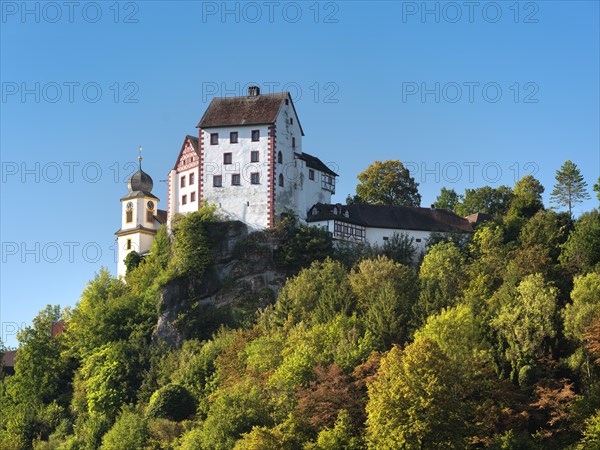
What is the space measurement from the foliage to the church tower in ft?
82.2

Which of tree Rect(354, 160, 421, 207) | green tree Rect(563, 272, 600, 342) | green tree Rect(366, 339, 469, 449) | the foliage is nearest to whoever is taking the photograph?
green tree Rect(366, 339, 469, 449)

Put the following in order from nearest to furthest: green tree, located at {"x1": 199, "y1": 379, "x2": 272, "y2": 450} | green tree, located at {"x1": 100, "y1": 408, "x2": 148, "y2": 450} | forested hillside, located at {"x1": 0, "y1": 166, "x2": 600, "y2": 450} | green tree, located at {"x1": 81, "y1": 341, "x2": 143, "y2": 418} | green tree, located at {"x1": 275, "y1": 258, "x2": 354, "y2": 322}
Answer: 1. forested hillside, located at {"x1": 0, "y1": 166, "x2": 600, "y2": 450}
2. green tree, located at {"x1": 199, "y1": 379, "x2": 272, "y2": 450}
3. green tree, located at {"x1": 100, "y1": 408, "x2": 148, "y2": 450}
4. green tree, located at {"x1": 275, "y1": 258, "x2": 354, "y2": 322}
5. green tree, located at {"x1": 81, "y1": 341, "x2": 143, "y2": 418}

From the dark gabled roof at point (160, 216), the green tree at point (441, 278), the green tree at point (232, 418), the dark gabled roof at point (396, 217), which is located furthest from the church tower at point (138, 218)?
the green tree at point (232, 418)

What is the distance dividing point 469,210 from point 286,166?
22.1m

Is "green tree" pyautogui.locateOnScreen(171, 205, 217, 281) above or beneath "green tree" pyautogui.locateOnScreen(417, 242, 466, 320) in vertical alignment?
above

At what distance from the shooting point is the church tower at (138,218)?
10975 centimetres

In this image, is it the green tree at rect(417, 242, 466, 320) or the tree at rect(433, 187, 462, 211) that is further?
the tree at rect(433, 187, 462, 211)

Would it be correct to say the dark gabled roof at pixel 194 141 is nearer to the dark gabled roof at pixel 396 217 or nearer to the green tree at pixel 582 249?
the dark gabled roof at pixel 396 217

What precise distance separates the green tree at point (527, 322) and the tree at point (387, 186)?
1374 inches

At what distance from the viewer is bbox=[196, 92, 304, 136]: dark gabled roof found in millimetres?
100500

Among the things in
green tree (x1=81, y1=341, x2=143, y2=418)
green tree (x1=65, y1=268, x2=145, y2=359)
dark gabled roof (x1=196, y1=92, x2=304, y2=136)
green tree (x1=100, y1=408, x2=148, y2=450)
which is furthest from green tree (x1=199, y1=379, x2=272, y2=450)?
dark gabled roof (x1=196, y1=92, x2=304, y2=136)

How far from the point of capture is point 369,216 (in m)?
101

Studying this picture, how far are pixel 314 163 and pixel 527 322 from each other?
30092mm

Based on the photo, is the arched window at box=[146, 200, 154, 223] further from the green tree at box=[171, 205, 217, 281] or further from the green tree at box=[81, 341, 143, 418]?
the green tree at box=[81, 341, 143, 418]
